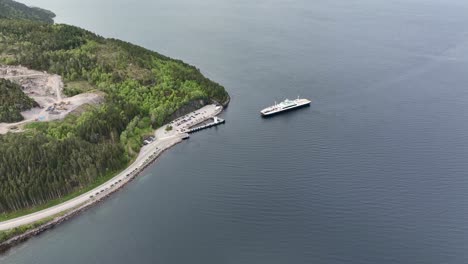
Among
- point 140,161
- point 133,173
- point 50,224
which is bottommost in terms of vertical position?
point 50,224

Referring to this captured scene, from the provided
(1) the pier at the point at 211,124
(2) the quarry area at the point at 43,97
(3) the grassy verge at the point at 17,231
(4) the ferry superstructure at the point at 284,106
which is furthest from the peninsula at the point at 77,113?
(4) the ferry superstructure at the point at 284,106

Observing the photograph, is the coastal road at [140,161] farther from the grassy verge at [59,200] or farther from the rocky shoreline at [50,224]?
the grassy verge at [59,200]

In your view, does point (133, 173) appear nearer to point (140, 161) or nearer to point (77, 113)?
point (140, 161)

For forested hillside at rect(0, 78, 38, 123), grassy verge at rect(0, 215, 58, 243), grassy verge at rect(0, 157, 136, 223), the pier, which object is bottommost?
grassy verge at rect(0, 215, 58, 243)

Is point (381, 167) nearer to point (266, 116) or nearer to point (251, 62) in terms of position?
point (266, 116)

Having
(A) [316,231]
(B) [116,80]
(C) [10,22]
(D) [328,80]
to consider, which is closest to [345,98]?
(D) [328,80]

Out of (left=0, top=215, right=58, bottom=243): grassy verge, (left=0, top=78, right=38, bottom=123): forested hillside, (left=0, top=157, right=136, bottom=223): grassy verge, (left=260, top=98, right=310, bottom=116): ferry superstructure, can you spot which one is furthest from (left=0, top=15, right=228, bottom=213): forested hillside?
(left=260, top=98, right=310, bottom=116): ferry superstructure

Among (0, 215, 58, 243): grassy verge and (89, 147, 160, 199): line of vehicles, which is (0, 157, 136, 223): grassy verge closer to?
(89, 147, 160, 199): line of vehicles

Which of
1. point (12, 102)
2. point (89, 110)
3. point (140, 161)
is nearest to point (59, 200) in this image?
point (140, 161)

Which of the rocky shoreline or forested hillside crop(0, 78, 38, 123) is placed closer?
the rocky shoreline
